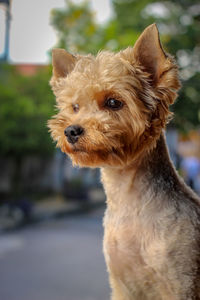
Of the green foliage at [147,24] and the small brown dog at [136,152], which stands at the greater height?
the green foliage at [147,24]

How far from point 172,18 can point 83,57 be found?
2446 millimetres

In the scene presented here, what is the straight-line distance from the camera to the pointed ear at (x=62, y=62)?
0.67m

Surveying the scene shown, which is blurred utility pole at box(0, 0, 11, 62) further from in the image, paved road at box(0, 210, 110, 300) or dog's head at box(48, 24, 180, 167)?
paved road at box(0, 210, 110, 300)

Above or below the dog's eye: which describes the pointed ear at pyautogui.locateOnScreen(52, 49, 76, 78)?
above

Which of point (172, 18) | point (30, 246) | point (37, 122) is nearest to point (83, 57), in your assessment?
point (172, 18)

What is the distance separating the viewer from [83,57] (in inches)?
26.3

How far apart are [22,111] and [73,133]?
533cm

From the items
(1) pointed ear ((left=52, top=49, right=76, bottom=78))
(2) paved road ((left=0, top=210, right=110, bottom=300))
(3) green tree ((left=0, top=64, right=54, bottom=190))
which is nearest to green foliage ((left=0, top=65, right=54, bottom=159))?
(3) green tree ((left=0, top=64, right=54, bottom=190))

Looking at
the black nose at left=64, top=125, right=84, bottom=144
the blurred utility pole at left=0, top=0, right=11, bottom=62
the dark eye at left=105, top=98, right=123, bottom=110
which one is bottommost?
the black nose at left=64, top=125, right=84, bottom=144

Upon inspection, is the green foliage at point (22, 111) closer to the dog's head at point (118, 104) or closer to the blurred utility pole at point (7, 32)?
the blurred utility pole at point (7, 32)

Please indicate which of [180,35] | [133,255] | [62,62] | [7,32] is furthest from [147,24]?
[133,255]

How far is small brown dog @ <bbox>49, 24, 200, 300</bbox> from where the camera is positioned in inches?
24.2

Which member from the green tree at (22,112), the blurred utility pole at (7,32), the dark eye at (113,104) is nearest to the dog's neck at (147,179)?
the dark eye at (113,104)

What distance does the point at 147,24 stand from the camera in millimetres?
2893
